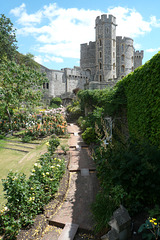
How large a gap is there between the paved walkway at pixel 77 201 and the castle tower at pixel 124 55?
34424 millimetres

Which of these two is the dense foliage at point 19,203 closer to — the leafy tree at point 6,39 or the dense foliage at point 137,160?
the dense foliage at point 137,160

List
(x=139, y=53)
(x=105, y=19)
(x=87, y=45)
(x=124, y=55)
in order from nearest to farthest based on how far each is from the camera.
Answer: (x=105, y=19)
(x=124, y=55)
(x=87, y=45)
(x=139, y=53)

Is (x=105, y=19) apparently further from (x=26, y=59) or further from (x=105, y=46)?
(x=26, y=59)

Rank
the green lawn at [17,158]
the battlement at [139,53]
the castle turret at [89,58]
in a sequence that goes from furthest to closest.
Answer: the battlement at [139,53]
the castle turret at [89,58]
the green lawn at [17,158]

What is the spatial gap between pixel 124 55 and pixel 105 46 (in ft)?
20.1

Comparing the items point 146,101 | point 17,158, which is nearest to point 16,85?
point 17,158

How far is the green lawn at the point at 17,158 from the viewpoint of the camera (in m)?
6.06

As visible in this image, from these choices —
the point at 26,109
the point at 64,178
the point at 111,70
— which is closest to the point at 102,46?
the point at 111,70

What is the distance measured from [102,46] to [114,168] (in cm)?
3485

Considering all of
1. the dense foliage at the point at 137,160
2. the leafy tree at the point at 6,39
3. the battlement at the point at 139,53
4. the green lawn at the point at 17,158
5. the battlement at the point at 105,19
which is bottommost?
the green lawn at the point at 17,158

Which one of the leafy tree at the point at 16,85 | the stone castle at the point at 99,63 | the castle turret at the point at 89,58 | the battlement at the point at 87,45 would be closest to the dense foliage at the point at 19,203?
the leafy tree at the point at 16,85

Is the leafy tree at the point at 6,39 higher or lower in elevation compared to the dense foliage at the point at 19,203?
higher

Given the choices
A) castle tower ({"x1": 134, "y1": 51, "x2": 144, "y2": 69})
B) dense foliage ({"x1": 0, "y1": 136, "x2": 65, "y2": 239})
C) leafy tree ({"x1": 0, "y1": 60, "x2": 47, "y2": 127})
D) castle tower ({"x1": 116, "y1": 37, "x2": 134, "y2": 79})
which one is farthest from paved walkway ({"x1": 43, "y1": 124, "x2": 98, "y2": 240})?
castle tower ({"x1": 134, "y1": 51, "x2": 144, "y2": 69})

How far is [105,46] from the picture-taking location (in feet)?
111
